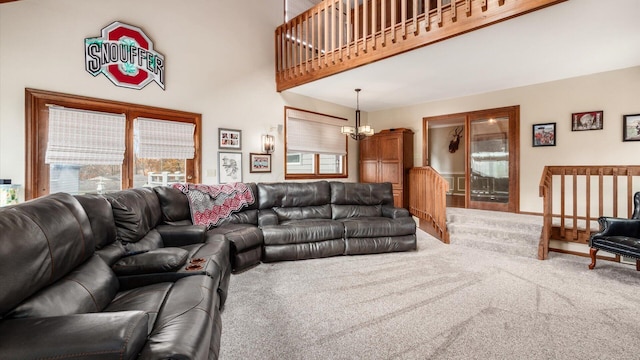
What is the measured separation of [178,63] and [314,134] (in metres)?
3.06

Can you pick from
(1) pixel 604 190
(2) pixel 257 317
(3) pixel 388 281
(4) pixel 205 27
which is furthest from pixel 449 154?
(2) pixel 257 317

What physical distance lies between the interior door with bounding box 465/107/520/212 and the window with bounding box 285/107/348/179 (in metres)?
2.94

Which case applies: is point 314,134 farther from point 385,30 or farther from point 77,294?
point 77,294

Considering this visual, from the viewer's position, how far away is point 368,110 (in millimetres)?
7809

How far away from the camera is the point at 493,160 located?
5.97 m

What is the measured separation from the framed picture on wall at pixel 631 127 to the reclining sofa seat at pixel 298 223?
4821 millimetres

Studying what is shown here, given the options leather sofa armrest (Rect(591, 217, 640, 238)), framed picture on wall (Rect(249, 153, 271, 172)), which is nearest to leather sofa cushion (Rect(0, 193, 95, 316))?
framed picture on wall (Rect(249, 153, 271, 172))

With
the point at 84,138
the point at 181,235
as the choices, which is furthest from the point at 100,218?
the point at 84,138

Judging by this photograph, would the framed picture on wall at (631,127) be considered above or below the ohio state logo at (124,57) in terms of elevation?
below

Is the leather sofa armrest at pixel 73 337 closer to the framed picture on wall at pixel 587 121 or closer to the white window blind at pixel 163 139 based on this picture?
the white window blind at pixel 163 139

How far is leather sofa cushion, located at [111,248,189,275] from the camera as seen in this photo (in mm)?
1886

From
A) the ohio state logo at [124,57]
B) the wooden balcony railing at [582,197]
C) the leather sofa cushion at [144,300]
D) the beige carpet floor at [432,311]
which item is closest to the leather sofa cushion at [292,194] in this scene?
the beige carpet floor at [432,311]

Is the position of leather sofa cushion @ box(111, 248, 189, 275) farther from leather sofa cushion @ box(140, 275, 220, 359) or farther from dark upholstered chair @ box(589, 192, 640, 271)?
dark upholstered chair @ box(589, 192, 640, 271)

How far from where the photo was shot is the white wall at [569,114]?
14.9 ft
